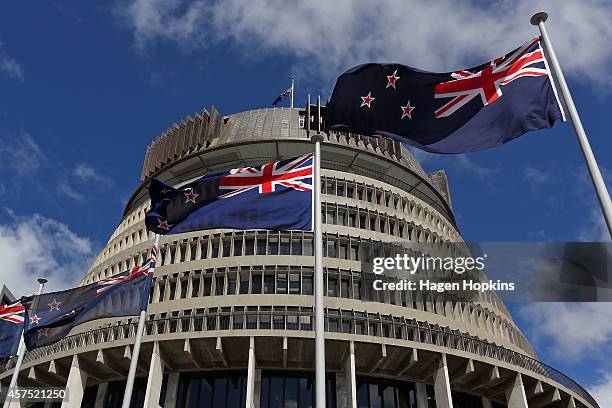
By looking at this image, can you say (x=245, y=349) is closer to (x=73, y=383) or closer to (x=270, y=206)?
(x=73, y=383)

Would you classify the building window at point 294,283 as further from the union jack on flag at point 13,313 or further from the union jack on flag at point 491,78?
the union jack on flag at point 491,78

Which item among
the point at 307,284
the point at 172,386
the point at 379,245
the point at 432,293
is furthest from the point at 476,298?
the point at 172,386

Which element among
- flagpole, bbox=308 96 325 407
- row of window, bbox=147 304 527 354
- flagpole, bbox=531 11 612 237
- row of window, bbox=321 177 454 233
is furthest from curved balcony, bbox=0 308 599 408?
flagpole, bbox=531 11 612 237

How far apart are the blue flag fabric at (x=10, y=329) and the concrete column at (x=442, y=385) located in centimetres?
2423

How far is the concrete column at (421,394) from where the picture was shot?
34.0 m

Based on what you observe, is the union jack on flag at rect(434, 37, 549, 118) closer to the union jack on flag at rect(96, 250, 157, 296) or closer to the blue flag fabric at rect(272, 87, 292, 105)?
the union jack on flag at rect(96, 250, 157, 296)

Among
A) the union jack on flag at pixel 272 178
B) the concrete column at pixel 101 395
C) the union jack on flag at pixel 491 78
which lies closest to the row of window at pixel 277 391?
the concrete column at pixel 101 395

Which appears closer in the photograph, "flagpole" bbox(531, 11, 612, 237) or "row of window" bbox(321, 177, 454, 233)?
"flagpole" bbox(531, 11, 612, 237)

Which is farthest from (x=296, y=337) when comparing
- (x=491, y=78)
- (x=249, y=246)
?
(x=491, y=78)

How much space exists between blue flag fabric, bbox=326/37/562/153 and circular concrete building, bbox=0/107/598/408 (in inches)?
487

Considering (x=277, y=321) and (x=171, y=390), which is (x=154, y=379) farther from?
(x=277, y=321)

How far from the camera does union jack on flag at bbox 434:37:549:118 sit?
14.4 metres

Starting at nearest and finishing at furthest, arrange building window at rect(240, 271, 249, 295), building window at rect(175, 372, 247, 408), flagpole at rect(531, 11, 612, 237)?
flagpole at rect(531, 11, 612, 237)
building window at rect(175, 372, 247, 408)
building window at rect(240, 271, 249, 295)

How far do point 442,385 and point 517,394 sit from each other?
6345 mm
